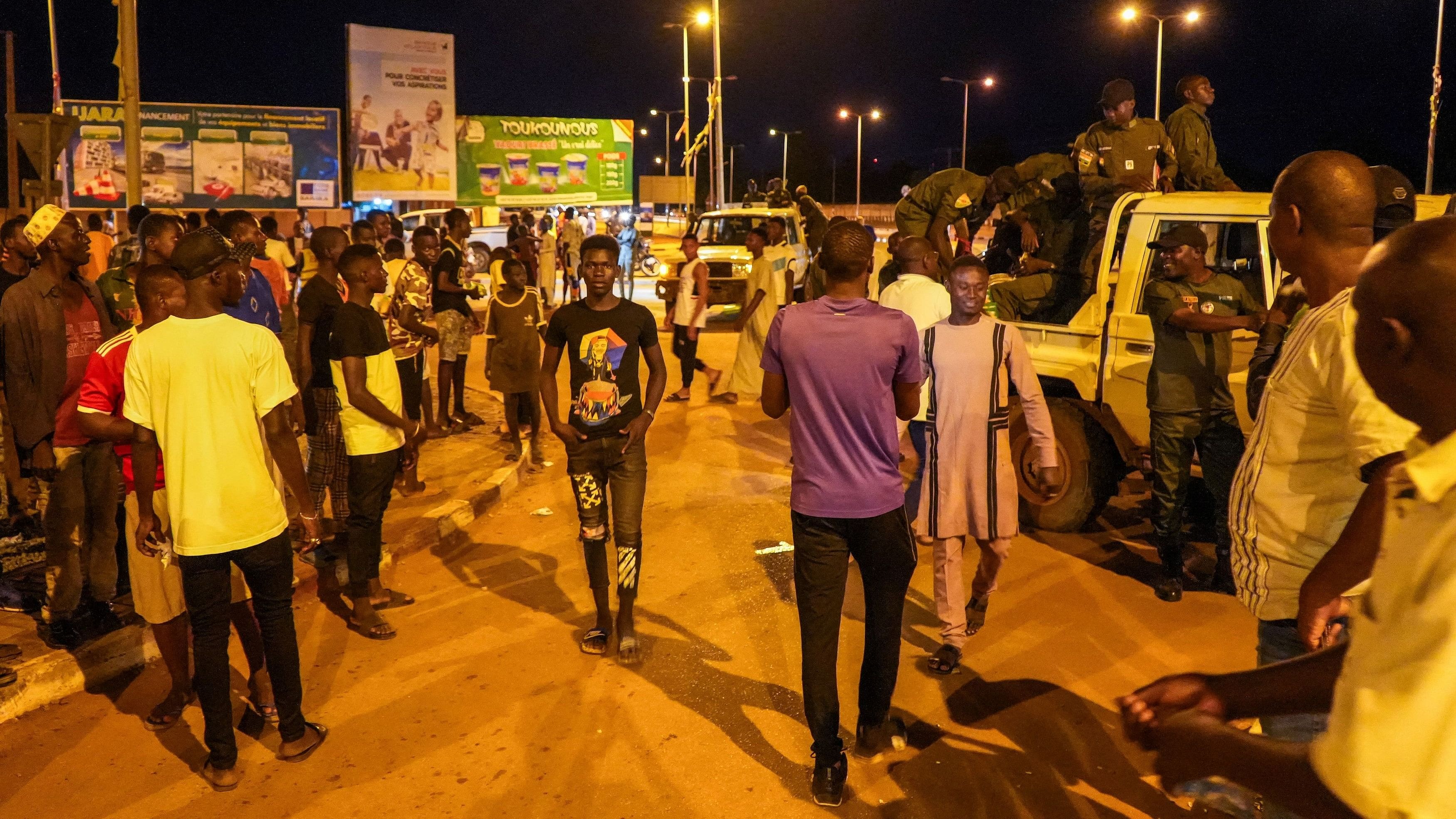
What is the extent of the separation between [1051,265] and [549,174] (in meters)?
29.1

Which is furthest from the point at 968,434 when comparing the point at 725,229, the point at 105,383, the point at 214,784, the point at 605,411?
the point at 725,229

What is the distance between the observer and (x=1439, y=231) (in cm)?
159

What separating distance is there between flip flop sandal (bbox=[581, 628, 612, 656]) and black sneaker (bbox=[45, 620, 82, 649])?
234 cm

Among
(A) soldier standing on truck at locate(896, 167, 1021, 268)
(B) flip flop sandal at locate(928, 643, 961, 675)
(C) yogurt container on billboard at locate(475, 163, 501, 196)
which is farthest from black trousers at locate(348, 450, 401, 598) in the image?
(C) yogurt container on billboard at locate(475, 163, 501, 196)

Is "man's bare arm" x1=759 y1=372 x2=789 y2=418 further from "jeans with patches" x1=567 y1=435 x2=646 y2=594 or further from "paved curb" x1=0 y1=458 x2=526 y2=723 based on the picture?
"paved curb" x1=0 y1=458 x2=526 y2=723

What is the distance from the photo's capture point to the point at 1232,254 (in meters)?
7.08

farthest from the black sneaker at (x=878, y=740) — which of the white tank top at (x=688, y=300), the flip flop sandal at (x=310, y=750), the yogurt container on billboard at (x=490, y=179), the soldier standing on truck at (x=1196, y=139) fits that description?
the yogurt container on billboard at (x=490, y=179)

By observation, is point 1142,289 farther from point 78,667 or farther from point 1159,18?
point 1159,18

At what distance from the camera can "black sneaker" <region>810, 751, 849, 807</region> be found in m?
4.12

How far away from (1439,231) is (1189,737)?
86 cm

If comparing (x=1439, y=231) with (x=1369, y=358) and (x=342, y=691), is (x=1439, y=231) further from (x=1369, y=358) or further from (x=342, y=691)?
(x=342, y=691)

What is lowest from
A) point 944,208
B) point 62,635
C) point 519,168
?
point 62,635

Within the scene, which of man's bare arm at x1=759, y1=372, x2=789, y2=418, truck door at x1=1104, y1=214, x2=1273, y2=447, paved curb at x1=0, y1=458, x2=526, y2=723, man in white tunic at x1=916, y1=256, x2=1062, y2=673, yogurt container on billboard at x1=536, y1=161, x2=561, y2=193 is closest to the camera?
man's bare arm at x1=759, y1=372, x2=789, y2=418

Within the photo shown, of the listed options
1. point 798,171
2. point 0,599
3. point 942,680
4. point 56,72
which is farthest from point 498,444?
point 798,171
